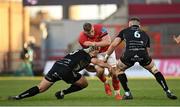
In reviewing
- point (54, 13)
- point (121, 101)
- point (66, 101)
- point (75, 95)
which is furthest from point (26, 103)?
point (54, 13)

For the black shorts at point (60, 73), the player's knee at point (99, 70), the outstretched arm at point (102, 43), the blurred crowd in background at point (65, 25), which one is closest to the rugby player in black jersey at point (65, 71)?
the black shorts at point (60, 73)

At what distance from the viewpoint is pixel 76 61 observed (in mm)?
15422

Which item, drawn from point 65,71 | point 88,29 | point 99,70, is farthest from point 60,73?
point 99,70

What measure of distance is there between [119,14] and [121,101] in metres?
20.4

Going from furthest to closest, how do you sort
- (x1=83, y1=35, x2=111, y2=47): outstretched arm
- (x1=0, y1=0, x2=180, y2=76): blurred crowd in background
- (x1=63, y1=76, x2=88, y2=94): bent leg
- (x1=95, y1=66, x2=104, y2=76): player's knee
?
(x1=0, y1=0, x2=180, y2=76): blurred crowd in background, (x1=95, y1=66, x2=104, y2=76): player's knee, (x1=83, y1=35, x2=111, y2=47): outstretched arm, (x1=63, y1=76, x2=88, y2=94): bent leg

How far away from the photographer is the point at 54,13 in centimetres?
3812

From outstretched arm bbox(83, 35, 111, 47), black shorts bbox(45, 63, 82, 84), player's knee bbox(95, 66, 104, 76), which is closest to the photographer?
black shorts bbox(45, 63, 82, 84)

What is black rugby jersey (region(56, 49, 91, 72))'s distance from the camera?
50.6 ft

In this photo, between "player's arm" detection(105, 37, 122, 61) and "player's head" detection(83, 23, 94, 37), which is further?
"player's arm" detection(105, 37, 122, 61)

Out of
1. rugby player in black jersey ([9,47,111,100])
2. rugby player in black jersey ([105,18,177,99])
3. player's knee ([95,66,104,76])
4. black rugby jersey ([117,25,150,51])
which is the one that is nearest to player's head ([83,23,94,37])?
rugby player in black jersey ([9,47,111,100])

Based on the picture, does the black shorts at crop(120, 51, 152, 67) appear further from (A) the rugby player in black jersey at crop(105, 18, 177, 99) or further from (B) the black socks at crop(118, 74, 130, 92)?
(B) the black socks at crop(118, 74, 130, 92)

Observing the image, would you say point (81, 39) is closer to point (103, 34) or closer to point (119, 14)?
point (103, 34)

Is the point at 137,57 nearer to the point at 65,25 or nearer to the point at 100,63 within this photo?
the point at 100,63

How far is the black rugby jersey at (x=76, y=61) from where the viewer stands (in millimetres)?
15430
